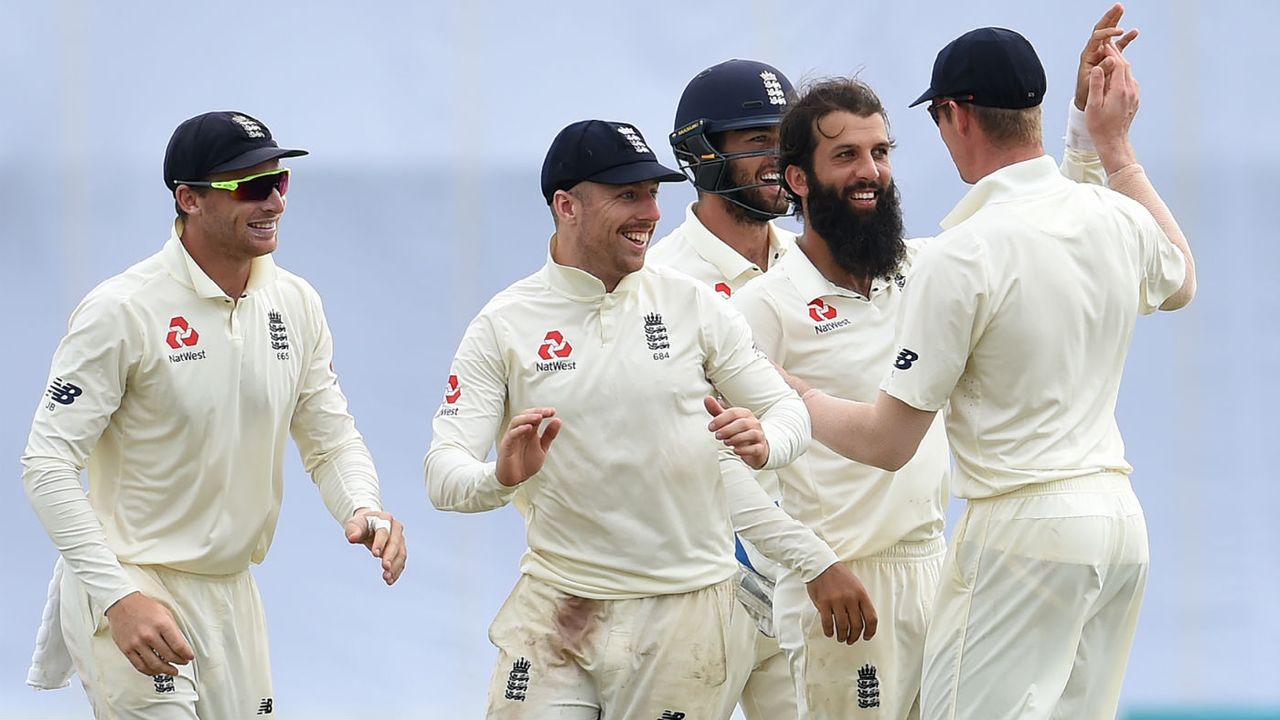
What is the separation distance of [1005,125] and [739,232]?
1.11 m

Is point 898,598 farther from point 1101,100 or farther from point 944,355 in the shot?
point 1101,100

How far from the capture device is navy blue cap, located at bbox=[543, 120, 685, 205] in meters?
Result: 3.52

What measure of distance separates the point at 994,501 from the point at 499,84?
301cm

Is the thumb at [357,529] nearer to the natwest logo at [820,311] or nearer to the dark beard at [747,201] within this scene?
the natwest logo at [820,311]

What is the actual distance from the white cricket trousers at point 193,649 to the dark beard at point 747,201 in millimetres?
1415

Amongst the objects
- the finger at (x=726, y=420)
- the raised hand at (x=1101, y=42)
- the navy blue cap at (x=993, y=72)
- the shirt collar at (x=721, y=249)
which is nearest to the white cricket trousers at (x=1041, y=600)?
the finger at (x=726, y=420)

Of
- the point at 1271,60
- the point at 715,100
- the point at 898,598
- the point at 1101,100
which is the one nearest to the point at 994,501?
the point at 898,598

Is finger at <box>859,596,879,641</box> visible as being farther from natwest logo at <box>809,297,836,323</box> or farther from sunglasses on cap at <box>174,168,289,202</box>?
sunglasses on cap at <box>174,168,289,202</box>

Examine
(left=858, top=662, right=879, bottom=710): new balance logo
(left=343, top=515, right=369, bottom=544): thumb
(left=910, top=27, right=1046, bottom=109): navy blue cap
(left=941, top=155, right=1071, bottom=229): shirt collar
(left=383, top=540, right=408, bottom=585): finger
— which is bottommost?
(left=858, top=662, right=879, bottom=710): new balance logo

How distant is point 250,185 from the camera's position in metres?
3.66

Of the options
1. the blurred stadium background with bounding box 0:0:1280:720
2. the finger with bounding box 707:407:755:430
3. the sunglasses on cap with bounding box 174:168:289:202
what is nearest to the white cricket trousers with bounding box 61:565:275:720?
the sunglasses on cap with bounding box 174:168:289:202

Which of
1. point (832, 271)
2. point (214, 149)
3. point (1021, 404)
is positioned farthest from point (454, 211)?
point (1021, 404)

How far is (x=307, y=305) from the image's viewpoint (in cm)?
385

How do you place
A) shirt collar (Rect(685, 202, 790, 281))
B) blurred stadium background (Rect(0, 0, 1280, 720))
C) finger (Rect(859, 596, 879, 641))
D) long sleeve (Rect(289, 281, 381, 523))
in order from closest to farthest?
1. finger (Rect(859, 596, 879, 641))
2. long sleeve (Rect(289, 281, 381, 523))
3. shirt collar (Rect(685, 202, 790, 281))
4. blurred stadium background (Rect(0, 0, 1280, 720))
